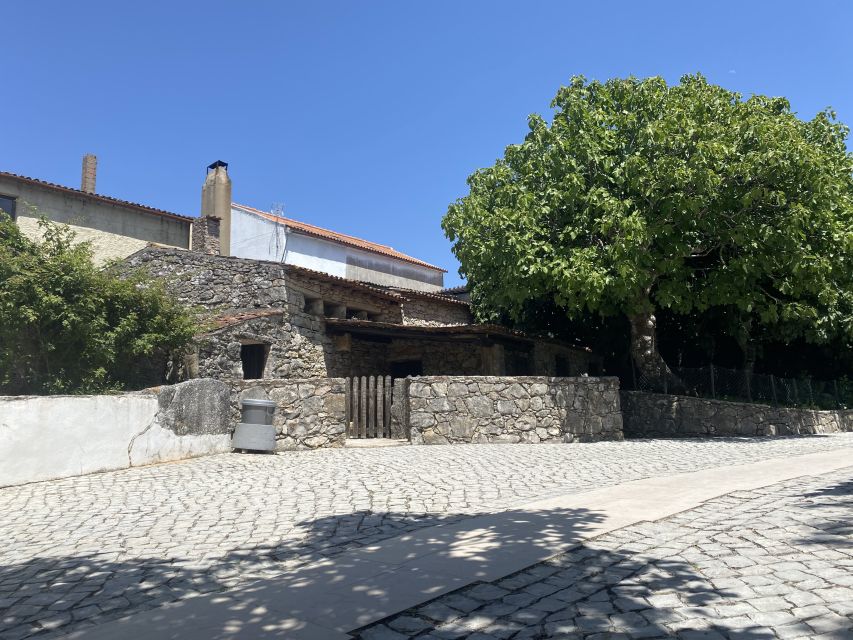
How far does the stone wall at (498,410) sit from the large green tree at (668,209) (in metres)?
2.29

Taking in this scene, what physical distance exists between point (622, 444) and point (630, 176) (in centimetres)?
609

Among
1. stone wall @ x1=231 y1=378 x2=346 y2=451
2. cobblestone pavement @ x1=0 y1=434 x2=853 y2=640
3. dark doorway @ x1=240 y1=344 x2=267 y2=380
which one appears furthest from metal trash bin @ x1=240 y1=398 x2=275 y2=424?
dark doorway @ x1=240 y1=344 x2=267 y2=380

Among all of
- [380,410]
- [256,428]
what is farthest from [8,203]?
[380,410]

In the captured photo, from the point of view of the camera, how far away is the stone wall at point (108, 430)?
9.04 metres

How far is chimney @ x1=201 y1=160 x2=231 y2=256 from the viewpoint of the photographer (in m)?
26.2

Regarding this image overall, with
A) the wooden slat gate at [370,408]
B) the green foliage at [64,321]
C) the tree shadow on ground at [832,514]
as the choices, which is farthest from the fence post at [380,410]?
the tree shadow on ground at [832,514]

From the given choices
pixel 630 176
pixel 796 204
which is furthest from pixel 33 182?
pixel 796 204

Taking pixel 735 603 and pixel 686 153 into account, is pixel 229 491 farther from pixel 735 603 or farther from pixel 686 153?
pixel 686 153

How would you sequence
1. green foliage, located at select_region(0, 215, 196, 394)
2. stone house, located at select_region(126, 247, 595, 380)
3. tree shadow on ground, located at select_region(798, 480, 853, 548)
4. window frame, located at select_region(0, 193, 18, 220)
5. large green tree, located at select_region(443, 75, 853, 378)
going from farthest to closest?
window frame, located at select_region(0, 193, 18, 220)
stone house, located at select_region(126, 247, 595, 380)
large green tree, located at select_region(443, 75, 853, 378)
green foliage, located at select_region(0, 215, 196, 394)
tree shadow on ground, located at select_region(798, 480, 853, 548)

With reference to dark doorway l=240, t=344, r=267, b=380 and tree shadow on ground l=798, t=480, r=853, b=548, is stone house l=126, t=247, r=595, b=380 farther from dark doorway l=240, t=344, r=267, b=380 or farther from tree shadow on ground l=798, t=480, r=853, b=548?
tree shadow on ground l=798, t=480, r=853, b=548

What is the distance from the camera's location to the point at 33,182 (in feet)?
69.3

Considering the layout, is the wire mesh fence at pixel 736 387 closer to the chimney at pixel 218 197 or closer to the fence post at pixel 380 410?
the fence post at pixel 380 410

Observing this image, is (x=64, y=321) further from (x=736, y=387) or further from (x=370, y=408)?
(x=736, y=387)

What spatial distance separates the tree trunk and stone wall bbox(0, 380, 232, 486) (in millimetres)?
11367
